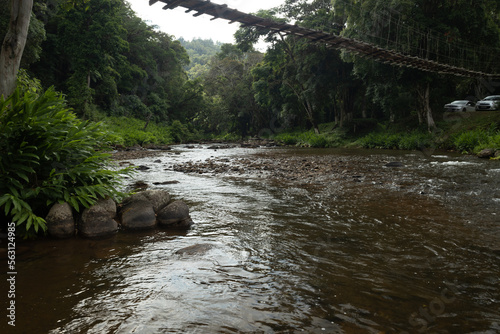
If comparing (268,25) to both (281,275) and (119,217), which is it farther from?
(281,275)

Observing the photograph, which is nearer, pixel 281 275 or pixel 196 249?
pixel 281 275

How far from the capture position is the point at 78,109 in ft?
70.4

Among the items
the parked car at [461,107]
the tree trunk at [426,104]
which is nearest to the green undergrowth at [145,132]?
the tree trunk at [426,104]

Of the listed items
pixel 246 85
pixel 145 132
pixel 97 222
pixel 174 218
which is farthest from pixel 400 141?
pixel 246 85

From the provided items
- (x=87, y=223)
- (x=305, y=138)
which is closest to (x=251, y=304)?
(x=87, y=223)

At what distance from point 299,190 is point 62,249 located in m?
4.62

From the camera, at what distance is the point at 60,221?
348 cm

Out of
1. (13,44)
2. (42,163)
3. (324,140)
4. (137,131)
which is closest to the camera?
(42,163)

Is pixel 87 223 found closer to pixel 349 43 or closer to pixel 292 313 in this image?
pixel 292 313

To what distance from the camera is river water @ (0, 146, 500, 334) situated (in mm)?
1926

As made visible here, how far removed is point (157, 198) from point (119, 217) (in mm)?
590

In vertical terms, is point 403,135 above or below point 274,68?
below

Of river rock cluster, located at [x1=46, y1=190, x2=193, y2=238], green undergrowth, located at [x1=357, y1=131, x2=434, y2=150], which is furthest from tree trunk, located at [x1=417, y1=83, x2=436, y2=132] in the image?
river rock cluster, located at [x1=46, y1=190, x2=193, y2=238]

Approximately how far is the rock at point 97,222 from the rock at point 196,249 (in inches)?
45.3
